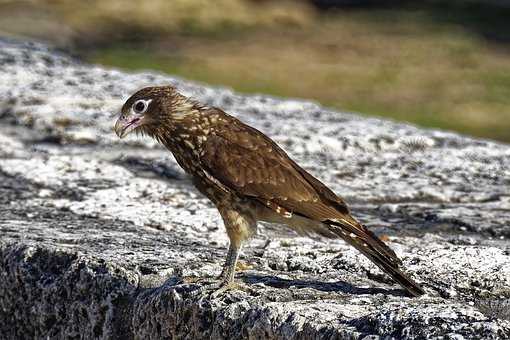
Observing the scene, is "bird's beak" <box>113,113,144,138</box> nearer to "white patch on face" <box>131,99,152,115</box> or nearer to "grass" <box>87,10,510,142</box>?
"white patch on face" <box>131,99,152,115</box>

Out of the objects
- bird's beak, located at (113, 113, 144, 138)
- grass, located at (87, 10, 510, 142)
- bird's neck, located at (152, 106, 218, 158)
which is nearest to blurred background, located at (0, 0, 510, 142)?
grass, located at (87, 10, 510, 142)

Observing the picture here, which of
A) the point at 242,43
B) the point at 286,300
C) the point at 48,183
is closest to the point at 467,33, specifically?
the point at 242,43

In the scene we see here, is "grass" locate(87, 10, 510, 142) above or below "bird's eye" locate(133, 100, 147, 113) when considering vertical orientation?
below

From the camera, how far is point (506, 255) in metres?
3.21

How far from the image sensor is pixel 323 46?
16.3m

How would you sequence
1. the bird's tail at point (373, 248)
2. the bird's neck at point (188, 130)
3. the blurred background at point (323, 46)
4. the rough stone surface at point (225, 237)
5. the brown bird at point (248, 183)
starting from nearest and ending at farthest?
the rough stone surface at point (225, 237) < the bird's tail at point (373, 248) < the brown bird at point (248, 183) < the bird's neck at point (188, 130) < the blurred background at point (323, 46)

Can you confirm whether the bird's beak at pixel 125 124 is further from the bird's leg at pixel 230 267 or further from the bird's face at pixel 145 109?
the bird's leg at pixel 230 267

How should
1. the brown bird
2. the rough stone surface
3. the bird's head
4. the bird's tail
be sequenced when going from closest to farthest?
the rough stone surface → the bird's tail → the brown bird → the bird's head

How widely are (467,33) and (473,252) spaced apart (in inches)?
545

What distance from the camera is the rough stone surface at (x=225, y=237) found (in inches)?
110

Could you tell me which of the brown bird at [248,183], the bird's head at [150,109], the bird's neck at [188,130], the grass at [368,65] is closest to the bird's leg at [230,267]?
the brown bird at [248,183]

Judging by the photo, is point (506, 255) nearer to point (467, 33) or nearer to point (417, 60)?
point (417, 60)

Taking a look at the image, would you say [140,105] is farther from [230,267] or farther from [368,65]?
[368,65]

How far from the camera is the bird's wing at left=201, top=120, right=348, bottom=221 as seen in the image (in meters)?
3.22
